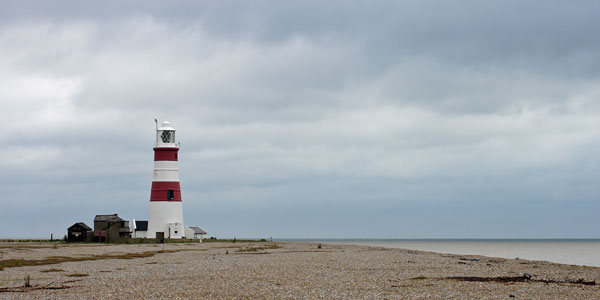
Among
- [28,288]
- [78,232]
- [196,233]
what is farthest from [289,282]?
[196,233]

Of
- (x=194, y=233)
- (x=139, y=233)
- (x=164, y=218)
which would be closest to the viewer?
(x=164, y=218)

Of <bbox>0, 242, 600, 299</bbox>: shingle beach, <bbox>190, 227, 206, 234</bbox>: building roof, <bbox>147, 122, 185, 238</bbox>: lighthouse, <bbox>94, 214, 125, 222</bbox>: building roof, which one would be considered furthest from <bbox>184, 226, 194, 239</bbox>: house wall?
<bbox>0, 242, 600, 299</bbox>: shingle beach

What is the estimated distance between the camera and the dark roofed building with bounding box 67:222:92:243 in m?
62.2

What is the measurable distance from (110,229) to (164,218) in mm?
5317

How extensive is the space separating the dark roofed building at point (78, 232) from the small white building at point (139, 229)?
20.6ft

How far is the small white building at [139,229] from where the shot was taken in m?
68.2

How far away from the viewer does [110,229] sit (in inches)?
2394

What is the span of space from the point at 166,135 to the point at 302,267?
37.3 meters

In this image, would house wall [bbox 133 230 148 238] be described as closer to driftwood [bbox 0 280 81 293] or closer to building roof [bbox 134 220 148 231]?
building roof [bbox 134 220 148 231]

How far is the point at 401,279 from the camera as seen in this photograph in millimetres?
22000

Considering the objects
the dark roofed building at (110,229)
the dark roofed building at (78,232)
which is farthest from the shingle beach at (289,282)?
the dark roofed building at (78,232)

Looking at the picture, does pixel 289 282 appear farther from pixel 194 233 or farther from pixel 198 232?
pixel 198 232

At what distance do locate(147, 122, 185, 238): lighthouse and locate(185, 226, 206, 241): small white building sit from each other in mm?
8233

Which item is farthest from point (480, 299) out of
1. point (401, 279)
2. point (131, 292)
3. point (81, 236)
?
point (81, 236)
